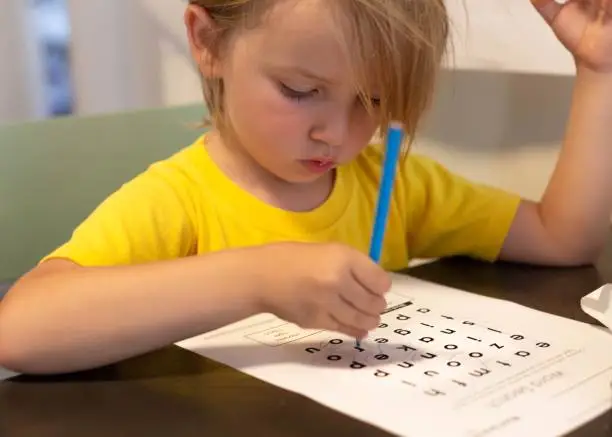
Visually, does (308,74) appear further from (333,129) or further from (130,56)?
(130,56)

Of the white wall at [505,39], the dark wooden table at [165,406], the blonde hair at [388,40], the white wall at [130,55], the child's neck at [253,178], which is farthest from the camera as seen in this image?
the white wall at [130,55]

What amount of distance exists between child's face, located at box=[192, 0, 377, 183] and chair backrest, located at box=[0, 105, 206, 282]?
25 centimetres

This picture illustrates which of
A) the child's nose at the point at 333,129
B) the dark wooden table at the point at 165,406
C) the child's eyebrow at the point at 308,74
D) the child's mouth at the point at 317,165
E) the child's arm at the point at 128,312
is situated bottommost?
the dark wooden table at the point at 165,406

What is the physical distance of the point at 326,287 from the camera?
52 centimetres

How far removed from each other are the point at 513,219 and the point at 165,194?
342mm

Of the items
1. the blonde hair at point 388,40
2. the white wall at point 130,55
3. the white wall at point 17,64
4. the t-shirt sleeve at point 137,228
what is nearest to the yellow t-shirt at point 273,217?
the t-shirt sleeve at point 137,228

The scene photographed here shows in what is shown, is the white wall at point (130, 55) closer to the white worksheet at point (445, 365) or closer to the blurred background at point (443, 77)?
the blurred background at point (443, 77)

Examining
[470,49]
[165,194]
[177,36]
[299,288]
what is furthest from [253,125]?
[177,36]

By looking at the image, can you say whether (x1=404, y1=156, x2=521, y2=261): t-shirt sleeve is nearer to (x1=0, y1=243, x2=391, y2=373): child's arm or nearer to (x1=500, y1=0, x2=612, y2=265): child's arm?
(x1=500, y1=0, x2=612, y2=265): child's arm

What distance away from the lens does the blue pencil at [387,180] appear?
0.52 metres

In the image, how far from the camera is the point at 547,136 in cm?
98

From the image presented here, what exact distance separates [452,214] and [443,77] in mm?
288

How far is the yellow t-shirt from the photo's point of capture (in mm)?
657

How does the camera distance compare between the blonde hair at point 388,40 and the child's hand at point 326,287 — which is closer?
the child's hand at point 326,287
